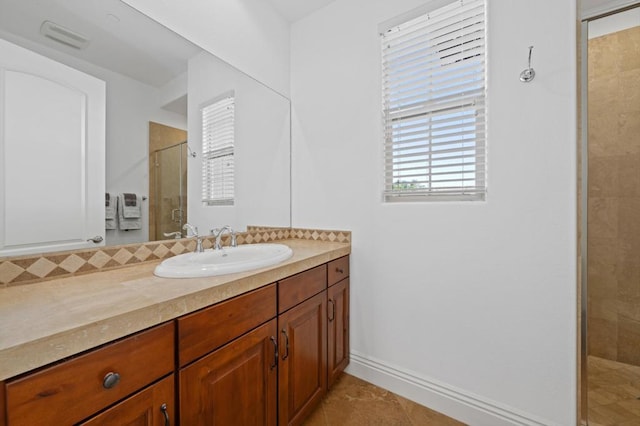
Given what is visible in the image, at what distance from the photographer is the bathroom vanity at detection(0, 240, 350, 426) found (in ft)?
1.80

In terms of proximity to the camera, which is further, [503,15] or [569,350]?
[503,15]

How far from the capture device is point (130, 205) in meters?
1.19

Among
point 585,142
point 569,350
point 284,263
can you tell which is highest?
point 585,142

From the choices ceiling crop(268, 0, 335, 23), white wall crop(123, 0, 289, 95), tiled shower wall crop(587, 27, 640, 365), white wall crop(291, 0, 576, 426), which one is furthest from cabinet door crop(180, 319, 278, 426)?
ceiling crop(268, 0, 335, 23)

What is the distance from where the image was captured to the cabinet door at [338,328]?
1.57m

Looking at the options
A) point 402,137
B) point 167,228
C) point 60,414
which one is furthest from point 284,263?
point 402,137

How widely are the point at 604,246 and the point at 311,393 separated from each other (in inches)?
76.6

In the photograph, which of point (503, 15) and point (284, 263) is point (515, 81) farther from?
point (284, 263)

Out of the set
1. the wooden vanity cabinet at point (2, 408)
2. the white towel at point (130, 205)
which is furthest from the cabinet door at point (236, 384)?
the white towel at point (130, 205)

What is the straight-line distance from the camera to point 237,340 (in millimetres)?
951

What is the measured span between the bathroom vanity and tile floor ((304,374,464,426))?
18 centimetres

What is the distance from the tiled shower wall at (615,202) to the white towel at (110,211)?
2.37 metres

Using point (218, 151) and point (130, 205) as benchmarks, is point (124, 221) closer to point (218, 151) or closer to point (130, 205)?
point (130, 205)

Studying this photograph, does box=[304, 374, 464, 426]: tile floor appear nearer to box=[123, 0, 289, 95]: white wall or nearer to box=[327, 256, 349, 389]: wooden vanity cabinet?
box=[327, 256, 349, 389]: wooden vanity cabinet
